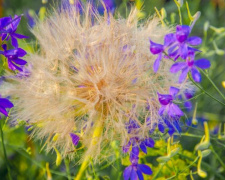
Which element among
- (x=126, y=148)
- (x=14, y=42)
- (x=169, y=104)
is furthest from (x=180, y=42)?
(x=14, y=42)

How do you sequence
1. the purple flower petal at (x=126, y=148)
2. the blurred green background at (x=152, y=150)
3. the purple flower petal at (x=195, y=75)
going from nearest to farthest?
1. the purple flower petal at (x=195, y=75)
2. the purple flower petal at (x=126, y=148)
3. the blurred green background at (x=152, y=150)

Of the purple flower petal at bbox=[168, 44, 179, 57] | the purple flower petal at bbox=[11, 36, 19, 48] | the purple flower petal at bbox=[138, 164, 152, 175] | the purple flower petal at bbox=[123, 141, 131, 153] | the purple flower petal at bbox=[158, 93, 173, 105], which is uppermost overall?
the purple flower petal at bbox=[11, 36, 19, 48]

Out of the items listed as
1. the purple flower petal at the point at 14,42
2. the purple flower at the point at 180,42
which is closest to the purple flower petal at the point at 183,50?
the purple flower at the point at 180,42

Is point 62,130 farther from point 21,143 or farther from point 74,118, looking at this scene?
point 21,143

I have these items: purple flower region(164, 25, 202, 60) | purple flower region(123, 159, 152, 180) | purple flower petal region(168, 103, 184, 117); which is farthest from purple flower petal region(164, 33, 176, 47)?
purple flower region(123, 159, 152, 180)

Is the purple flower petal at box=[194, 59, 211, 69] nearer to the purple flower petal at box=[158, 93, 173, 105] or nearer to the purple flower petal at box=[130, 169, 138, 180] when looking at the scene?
the purple flower petal at box=[158, 93, 173, 105]

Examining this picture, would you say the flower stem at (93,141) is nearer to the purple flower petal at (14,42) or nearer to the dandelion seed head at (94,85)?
the dandelion seed head at (94,85)

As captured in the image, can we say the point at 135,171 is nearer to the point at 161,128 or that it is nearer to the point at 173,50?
the point at 161,128

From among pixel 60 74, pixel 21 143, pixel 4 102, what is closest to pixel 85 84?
pixel 60 74
